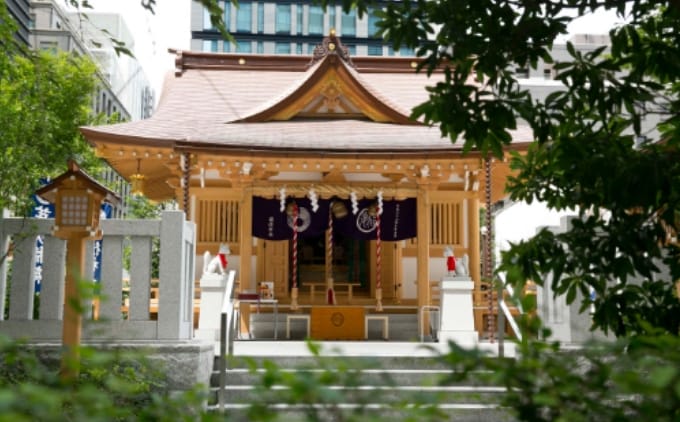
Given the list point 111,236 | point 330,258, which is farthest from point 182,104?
point 111,236

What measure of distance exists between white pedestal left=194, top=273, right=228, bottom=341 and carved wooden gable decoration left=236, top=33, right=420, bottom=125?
384 cm

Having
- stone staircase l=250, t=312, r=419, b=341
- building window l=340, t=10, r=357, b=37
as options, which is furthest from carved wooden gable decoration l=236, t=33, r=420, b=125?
building window l=340, t=10, r=357, b=37

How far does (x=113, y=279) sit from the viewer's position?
23.0 feet

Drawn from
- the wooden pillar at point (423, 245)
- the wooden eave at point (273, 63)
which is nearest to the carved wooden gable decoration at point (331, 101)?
the wooden pillar at point (423, 245)

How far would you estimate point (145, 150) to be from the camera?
12672mm

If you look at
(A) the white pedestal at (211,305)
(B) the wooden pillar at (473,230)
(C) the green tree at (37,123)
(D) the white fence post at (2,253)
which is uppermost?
(C) the green tree at (37,123)

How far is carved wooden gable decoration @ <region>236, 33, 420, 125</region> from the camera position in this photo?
13.9 m

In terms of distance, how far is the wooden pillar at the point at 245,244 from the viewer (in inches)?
525

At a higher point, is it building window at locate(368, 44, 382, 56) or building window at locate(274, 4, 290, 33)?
building window at locate(274, 4, 290, 33)

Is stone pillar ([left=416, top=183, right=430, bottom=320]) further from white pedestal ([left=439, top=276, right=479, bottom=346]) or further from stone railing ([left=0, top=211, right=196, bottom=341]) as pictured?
stone railing ([left=0, top=211, right=196, bottom=341])

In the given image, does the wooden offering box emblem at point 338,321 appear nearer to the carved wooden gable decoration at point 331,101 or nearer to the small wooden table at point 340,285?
the small wooden table at point 340,285

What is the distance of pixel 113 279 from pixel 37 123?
334 inches

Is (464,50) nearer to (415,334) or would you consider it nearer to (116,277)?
(116,277)

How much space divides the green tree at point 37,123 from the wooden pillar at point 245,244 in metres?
3.68
